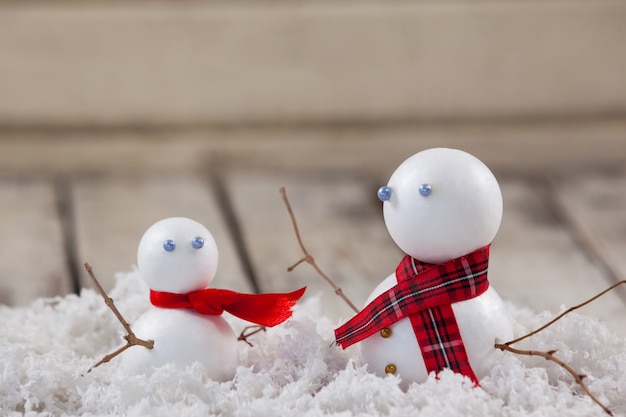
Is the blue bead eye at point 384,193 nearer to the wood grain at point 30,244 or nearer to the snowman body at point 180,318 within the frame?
the snowman body at point 180,318

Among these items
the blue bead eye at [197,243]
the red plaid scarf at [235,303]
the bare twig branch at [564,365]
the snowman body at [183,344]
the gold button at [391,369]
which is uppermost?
the blue bead eye at [197,243]

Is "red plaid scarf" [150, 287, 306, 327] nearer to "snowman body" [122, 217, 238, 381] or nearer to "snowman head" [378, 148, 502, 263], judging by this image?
"snowman body" [122, 217, 238, 381]

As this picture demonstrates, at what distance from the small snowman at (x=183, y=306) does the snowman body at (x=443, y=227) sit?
12cm

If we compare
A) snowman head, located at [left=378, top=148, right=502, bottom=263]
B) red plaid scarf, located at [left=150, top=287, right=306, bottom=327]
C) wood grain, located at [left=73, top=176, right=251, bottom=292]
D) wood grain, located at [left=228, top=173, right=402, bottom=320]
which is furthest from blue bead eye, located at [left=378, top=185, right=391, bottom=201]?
wood grain, located at [left=73, top=176, right=251, bottom=292]

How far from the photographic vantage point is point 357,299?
3.99ft

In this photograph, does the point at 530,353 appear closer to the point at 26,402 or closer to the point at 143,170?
the point at 26,402

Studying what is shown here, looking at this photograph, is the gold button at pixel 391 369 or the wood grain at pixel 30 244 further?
→ the wood grain at pixel 30 244

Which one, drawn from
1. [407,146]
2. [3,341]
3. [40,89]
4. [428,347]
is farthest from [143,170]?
[428,347]

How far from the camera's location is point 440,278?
0.75 metres

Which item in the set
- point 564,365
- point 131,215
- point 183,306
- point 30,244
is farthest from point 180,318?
point 131,215

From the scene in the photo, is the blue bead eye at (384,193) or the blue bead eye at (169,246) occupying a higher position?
the blue bead eye at (169,246)

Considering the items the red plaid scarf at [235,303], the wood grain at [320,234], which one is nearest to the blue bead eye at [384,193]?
the red plaid scarf at [235,303]

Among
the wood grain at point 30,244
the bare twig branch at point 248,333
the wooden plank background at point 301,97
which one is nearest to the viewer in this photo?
the bare twig branch at point 248,333

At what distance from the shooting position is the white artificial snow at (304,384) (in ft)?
2.32
